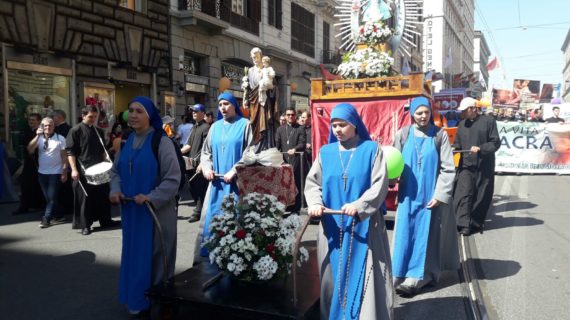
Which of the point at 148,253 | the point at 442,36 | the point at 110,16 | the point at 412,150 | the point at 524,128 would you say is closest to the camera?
the point at 148,253

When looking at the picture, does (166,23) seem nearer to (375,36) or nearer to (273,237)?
(375,36)

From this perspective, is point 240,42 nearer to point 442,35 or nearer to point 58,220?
point 58,220

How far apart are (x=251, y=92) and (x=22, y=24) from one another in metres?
7.66

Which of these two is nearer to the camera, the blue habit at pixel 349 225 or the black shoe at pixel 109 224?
the blue habit at pixel 349 225

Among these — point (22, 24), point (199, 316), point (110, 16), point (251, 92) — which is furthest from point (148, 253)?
point (110, 16)

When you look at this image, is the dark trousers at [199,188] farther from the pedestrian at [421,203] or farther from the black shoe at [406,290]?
the black shoe at [406,290]

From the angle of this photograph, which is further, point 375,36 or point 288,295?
point 375,36

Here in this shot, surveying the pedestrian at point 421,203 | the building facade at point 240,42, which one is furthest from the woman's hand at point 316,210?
the building facade at point 240,42

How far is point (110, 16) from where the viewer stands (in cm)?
1480

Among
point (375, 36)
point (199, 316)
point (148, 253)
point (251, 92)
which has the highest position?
point (375, 36)

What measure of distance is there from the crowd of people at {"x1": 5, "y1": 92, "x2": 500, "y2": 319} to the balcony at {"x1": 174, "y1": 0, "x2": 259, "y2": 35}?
994cm

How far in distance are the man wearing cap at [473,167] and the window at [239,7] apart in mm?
15249

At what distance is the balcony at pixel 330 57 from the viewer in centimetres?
3044

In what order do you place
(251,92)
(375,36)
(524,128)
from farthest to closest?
(524,128), (375,36), (251,92)
